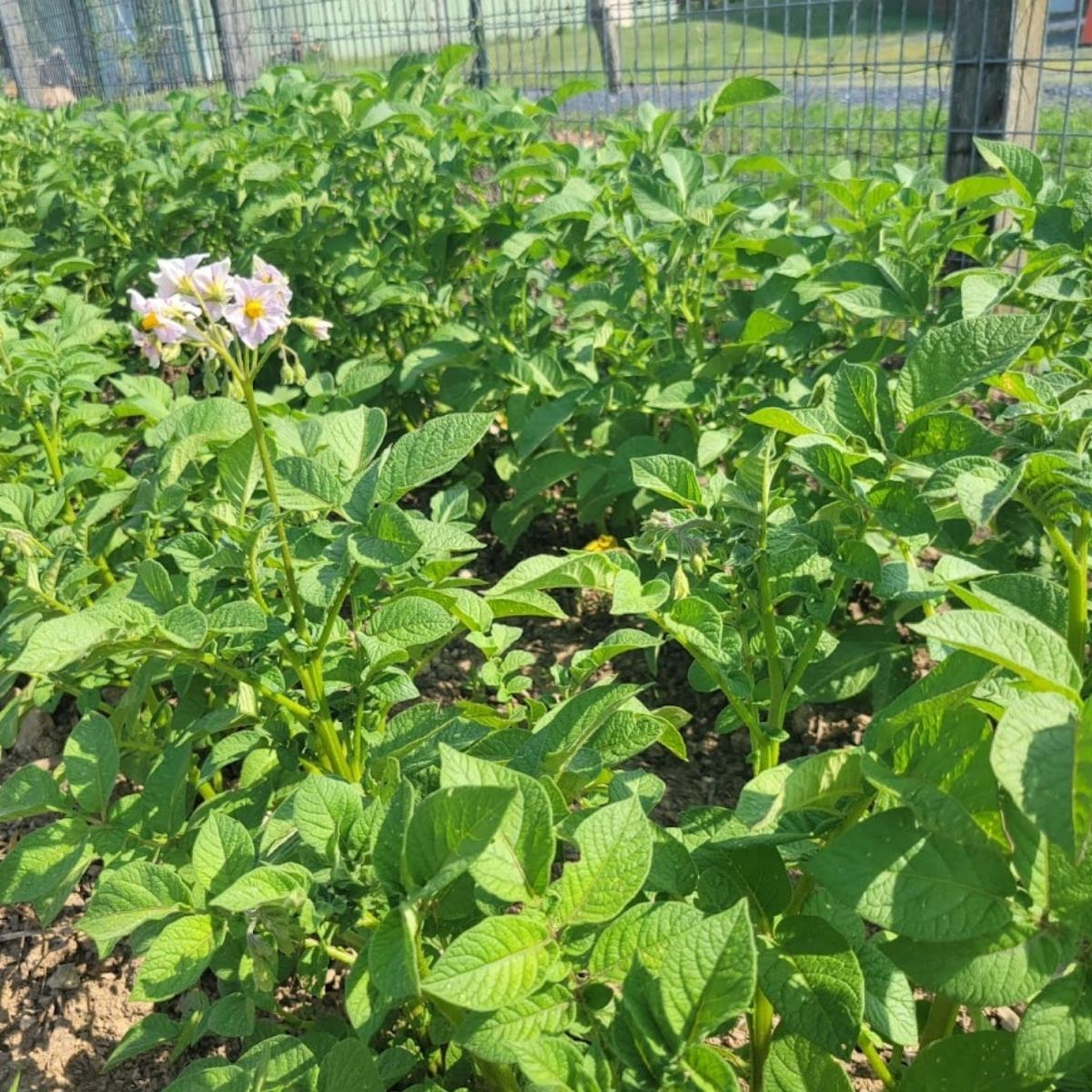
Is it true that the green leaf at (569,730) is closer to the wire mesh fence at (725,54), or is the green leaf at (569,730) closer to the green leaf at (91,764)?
the green leaf at (91,764)

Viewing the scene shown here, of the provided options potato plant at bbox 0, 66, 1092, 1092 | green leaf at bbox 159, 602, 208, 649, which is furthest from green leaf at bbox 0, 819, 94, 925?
green leaf at bbox 159, 602, 208, 649

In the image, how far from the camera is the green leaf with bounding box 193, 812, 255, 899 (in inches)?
45.4

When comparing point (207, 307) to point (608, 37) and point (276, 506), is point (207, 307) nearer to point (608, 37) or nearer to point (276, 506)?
point (276, 506)

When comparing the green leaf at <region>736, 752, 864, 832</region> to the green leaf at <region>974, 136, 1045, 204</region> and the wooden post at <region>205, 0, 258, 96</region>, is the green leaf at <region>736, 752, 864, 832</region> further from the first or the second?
the wooden post at <region>205, 0, 258, 96</region>

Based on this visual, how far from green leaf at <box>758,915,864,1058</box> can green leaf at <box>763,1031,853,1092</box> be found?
0.01m

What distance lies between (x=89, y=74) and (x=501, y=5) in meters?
6.64

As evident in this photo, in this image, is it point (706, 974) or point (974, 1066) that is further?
point (974, 1066)

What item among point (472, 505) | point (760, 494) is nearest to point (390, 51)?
point (472, 505)

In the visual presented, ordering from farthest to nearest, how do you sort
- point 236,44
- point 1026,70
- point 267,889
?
point 236,44
point 1026,70
point 267,889

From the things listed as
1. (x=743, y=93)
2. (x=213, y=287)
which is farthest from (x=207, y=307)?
(x=743, y=93)

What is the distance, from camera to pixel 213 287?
4.81ft

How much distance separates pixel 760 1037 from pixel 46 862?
2.93ft

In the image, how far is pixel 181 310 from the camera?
1.40m

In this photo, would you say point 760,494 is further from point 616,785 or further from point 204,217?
point 204,217
